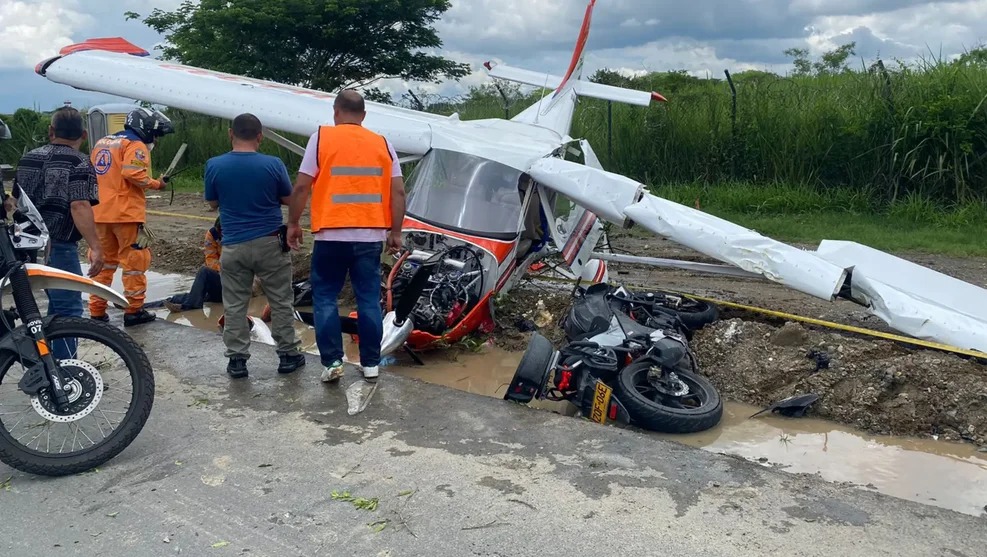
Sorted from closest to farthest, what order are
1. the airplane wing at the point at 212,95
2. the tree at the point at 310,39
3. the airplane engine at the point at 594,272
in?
1. the airplane wing at the point at 212,95
2. the airplane engine at the point at 594,272
3. the tree at the point at 310,39

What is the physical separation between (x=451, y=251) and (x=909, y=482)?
13.1 feet

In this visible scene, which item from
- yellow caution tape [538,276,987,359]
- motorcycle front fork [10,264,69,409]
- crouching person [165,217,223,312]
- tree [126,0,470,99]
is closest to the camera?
motorcycle front fork [10,264,69,409]

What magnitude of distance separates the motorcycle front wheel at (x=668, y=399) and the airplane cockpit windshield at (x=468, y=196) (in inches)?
88.2

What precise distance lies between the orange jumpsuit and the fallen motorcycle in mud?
368 centimetres

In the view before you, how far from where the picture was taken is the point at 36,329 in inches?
155

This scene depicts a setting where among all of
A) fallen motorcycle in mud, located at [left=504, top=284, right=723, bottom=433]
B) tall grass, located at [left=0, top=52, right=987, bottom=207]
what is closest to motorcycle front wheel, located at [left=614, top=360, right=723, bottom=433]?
fallen motorcycle in mud, located at [left=504, top=284, right=723, bottom=433]

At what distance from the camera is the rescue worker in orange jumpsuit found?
22.0 ft

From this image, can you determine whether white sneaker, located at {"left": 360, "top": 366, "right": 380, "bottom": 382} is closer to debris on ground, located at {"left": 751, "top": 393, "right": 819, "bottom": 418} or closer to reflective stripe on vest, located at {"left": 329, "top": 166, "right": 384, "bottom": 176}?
reflective stripe on vest, located at {"left": 329, "top": 166, "right": 384, "bottom": 176}

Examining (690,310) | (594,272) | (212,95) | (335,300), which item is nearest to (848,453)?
(690,310)

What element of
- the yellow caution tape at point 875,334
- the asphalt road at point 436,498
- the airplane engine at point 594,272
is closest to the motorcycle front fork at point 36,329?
the asphalt road at point 436,498

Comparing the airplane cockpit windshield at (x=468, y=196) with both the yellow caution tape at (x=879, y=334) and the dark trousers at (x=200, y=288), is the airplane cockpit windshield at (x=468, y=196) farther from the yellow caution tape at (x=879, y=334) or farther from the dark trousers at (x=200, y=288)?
the dark trousers at (x=200, y=288)

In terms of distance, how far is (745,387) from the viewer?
6.06 metres

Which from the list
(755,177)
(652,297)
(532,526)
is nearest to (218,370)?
(532,526)

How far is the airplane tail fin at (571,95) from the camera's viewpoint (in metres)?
10.9
